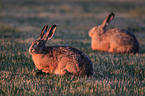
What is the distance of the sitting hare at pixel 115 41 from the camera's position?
8227mm

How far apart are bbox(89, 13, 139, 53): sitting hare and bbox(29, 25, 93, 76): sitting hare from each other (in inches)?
135

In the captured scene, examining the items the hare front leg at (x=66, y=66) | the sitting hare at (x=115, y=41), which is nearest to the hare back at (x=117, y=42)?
the sitting hare at (x=115, y=41)

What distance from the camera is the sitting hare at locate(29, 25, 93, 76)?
4937mm

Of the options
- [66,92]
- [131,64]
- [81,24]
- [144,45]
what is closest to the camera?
[66,92]

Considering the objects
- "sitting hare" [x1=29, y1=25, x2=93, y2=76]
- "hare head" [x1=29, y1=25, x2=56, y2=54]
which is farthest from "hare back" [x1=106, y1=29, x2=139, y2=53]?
"hare head" [x1=29, y1=25, x2=56, y2=54]

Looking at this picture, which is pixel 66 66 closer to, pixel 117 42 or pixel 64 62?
pixel 64 62

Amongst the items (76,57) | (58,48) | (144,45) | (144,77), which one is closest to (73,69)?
(76,57)

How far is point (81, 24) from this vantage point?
1683 cm

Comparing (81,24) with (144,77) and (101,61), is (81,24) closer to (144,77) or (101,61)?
(101,61)

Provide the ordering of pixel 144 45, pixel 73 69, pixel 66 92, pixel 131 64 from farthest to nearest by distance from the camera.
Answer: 1. pixel 144 45
2. pixel 131 64
3. pixel 73 69
4. pixel 66 92

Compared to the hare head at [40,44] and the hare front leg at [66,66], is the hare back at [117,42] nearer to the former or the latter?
the hare head at [40,44]

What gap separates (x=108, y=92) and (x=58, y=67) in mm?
1383

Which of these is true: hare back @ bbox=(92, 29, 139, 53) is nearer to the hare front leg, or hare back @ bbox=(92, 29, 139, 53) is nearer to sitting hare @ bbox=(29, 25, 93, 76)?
sitting hare @ bbox=(29, 25, 93, 76)

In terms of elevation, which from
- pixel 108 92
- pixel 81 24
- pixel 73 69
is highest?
pixel 81 24
